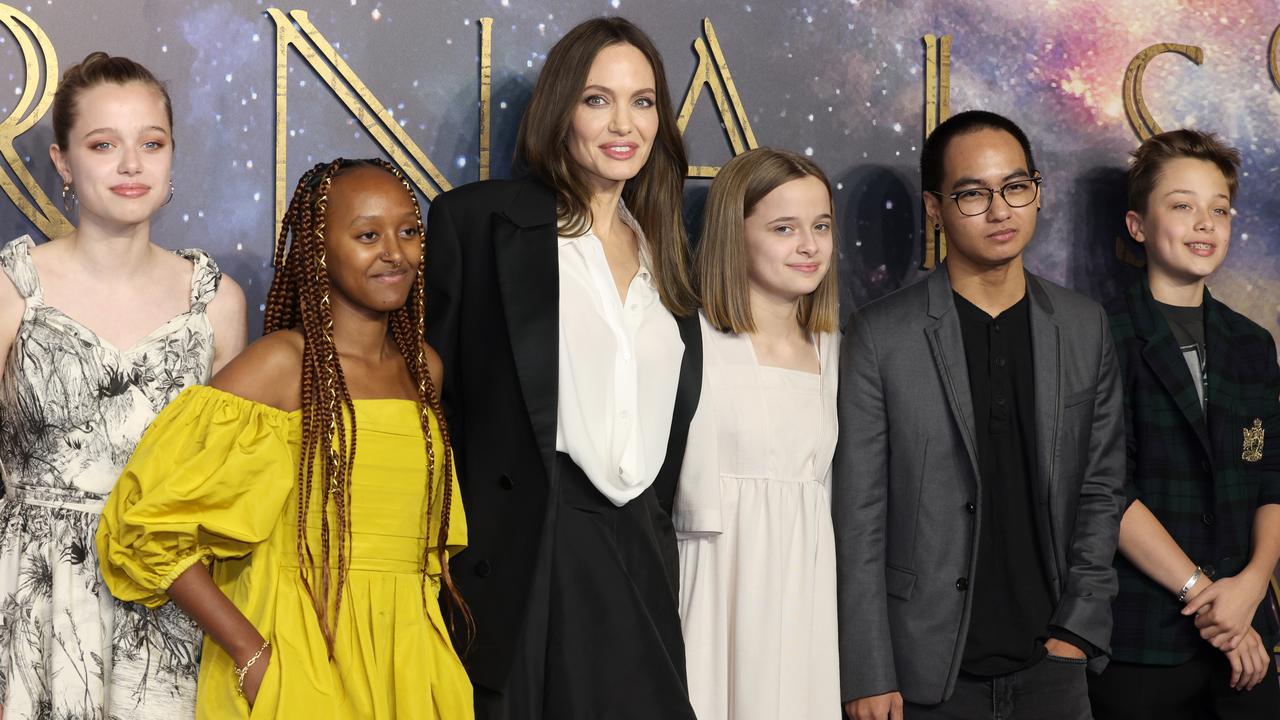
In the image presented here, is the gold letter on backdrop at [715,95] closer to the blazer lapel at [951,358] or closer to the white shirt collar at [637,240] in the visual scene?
the white shirt collar at [637,240]

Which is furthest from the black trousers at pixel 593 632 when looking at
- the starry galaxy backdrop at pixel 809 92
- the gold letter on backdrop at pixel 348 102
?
the starry galaxy backdrop at pixel 809 92

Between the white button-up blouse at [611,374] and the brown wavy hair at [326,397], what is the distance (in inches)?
12.6

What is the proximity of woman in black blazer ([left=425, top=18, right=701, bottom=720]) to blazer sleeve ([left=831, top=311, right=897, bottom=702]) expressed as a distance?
47 centimetres

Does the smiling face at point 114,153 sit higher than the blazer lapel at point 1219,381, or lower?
higher

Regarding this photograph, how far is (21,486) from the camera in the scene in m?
3.00

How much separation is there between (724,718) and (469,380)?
40.5 inches

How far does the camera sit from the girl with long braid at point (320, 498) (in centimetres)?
262

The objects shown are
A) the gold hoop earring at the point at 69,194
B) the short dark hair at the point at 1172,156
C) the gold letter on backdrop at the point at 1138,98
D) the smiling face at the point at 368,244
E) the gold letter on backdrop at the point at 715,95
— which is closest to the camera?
the smiling face at the point at 368,244

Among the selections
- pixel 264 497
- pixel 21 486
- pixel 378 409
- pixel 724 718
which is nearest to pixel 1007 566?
pixel 724 718

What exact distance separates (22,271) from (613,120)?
140 cm

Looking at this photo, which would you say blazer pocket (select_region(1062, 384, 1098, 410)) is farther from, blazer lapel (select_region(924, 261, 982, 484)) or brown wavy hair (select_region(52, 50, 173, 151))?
brown wavy hair (select_region(52, 50, 173, 151))

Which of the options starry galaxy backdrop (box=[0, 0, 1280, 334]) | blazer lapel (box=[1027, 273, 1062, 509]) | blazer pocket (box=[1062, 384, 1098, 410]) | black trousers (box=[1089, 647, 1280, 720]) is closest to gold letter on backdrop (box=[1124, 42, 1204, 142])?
starry galaxy backdrop (box=[0, 0, 1280, 334])

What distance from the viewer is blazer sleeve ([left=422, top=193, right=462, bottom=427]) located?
10.4ft

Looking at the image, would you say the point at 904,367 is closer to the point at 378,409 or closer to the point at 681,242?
the point at 681,242
